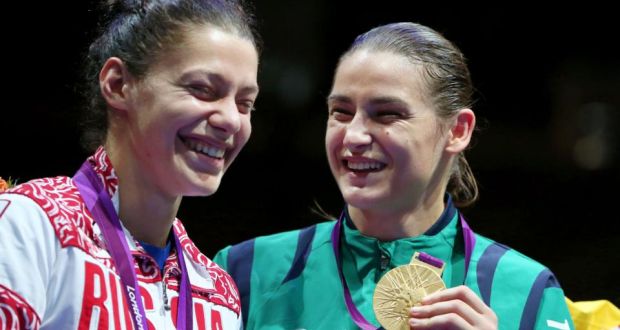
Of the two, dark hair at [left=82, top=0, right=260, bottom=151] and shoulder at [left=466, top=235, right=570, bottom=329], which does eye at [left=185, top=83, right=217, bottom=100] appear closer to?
dark hair at [left=82, top=0, right=260, bottom=151]

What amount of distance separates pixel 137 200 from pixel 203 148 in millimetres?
161

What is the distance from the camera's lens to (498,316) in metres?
2.06

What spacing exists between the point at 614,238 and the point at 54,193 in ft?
7.95

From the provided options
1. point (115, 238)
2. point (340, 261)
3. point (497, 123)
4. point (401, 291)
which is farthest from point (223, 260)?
point (497, 123)

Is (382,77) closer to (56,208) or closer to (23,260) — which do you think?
(56,208)

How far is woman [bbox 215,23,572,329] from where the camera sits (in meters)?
2.09

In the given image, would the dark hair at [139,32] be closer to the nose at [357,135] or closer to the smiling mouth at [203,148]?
the smiling mouth at [203,148]

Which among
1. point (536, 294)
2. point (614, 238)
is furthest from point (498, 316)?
point (614, 238)

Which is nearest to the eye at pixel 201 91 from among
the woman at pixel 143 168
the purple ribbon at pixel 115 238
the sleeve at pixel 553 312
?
the woman at pixel 143 168

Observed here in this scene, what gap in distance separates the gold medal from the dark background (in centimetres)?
159

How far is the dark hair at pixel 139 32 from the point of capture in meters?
1.73

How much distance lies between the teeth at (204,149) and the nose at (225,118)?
0.03 meters

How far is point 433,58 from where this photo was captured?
221 centimetres

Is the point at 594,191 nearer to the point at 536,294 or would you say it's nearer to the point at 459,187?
the point at 459,187
